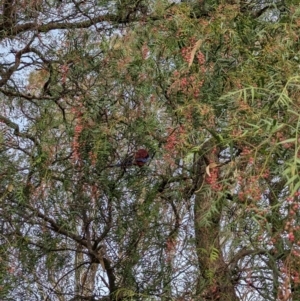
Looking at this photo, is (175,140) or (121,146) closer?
(175,140)

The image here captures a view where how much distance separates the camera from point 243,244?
2.29m

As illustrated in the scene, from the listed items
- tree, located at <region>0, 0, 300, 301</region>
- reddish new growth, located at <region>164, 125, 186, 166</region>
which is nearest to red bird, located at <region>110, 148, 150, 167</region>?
tree, located at <region>0, 0, 300, 301</region>

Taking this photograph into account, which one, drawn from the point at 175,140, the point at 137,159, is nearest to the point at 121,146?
the point at 137,159

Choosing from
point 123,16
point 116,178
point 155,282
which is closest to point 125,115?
point 116,178

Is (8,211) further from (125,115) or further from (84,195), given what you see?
(125,115)

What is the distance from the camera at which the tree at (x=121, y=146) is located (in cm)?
237

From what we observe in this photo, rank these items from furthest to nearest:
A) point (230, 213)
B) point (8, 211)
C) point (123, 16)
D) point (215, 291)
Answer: point (123, 16) < point (8, 211) < point (215, 291) < point (230, 213)

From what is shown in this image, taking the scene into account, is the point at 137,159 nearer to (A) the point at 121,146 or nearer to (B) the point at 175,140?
(A) the point at 121,146

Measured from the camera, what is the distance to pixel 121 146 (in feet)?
9.23

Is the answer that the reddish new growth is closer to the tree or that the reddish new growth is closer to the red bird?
the tree

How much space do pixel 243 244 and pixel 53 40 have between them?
133 centimetres

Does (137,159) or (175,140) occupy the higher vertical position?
(137,159)

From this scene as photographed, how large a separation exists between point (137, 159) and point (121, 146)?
11cm

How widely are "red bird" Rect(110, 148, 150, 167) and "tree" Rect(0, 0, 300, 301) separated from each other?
0.08 feet
